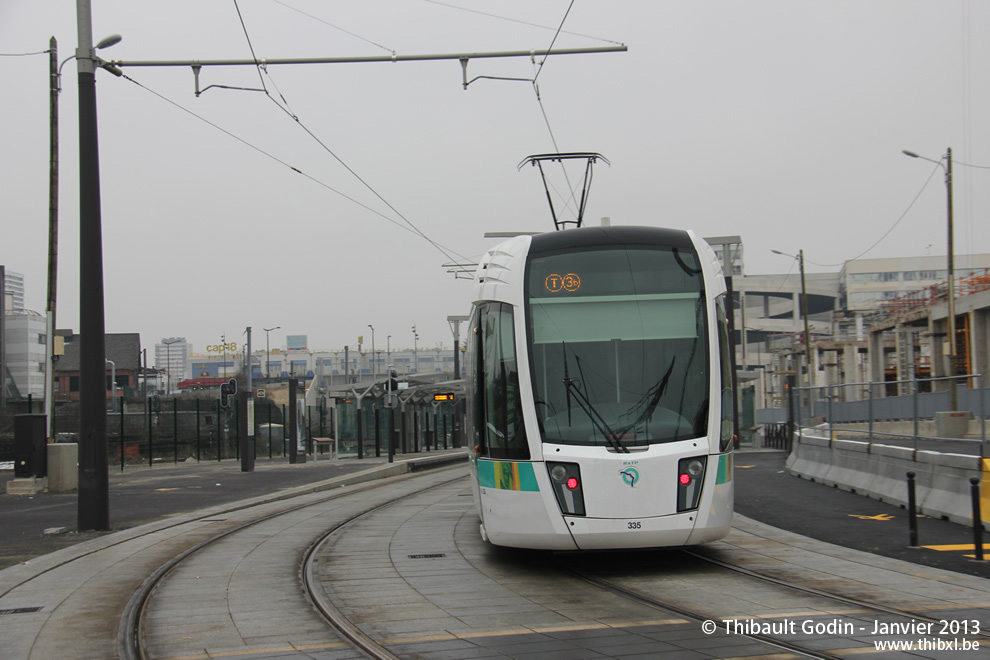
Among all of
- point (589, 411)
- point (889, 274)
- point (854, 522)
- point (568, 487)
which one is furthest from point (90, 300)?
point (889, 274)

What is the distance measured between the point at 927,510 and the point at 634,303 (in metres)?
6.32

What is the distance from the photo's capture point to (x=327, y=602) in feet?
27.0

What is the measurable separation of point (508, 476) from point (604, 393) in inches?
46.7

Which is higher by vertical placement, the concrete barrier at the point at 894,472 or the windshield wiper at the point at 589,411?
the windshield wiper at the point at 589,411

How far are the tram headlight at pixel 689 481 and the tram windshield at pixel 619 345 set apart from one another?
0.87 feet

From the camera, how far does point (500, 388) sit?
9.56 metres

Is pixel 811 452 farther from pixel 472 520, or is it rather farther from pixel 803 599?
pixel 803 599

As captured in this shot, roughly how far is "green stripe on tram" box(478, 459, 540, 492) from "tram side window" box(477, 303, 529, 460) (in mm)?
86

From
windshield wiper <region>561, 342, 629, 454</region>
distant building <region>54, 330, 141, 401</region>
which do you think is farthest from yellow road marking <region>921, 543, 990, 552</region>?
distant building <region>54, 330, 141, 401</region>

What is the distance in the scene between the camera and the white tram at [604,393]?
29.1 feet

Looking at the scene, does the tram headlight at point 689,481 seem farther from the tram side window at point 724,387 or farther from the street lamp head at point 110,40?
the street lamp head at point 110,40

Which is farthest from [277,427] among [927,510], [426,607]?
[426,607]

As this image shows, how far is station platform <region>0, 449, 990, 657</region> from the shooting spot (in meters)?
9.30

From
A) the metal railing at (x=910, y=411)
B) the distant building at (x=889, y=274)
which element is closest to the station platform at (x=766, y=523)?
the metal railing at (x=910, y=411)
